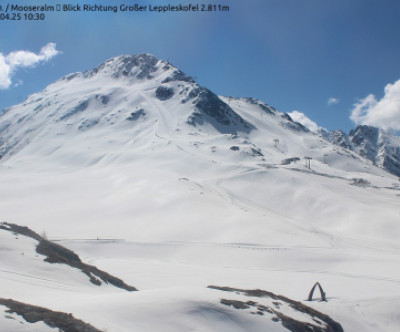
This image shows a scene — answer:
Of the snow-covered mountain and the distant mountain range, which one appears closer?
the snow-covered mountain

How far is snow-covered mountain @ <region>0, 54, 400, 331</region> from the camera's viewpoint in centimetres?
1462

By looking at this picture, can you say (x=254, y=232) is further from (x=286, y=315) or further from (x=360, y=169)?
(x=360, y=169)

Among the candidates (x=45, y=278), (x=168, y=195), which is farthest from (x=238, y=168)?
(x=45, y=278)

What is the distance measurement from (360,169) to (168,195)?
11343cm

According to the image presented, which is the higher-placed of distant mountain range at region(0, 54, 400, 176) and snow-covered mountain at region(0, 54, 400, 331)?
distant mountain range at region(0, 54, 400, 176)

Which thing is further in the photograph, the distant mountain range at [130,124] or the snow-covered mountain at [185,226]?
the distant mountain range at [130,124]

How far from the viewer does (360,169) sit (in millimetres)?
157500

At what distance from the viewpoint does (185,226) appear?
4912 centimetres

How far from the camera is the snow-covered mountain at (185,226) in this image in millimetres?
14617

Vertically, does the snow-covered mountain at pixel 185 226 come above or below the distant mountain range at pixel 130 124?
below

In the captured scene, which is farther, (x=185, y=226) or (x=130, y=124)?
(x=130, y=124)

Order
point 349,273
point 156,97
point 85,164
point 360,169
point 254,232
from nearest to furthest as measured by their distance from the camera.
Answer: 1. point 349,273
2. point 254,232
3. point 85,164
4. point 360,169
5. point 156,97

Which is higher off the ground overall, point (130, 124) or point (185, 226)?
point (130, 124)

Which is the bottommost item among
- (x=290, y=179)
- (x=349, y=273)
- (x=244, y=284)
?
(x=244, y=284)
